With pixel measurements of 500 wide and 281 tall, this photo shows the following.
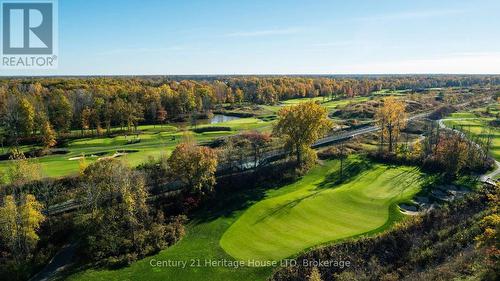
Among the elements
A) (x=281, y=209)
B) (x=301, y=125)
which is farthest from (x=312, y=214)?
(x=301, y=125)

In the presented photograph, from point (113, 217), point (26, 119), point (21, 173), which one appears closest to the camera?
point (113, 217)

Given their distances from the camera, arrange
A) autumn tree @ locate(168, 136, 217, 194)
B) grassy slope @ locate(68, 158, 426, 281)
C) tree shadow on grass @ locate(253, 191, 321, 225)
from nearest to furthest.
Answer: grassy slope @ locate(68, 158, 426, 281)
tree shadow on grass @ locate(253, 191, 321, 225)
autumn tree @ locate(168, 136, 217, 194)

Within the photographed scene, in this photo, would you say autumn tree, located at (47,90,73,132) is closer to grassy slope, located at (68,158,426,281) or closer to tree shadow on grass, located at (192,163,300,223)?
tree shadow on grass, located at (192,163,300,223)

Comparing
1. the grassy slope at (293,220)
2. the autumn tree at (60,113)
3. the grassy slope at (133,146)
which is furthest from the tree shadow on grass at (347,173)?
the autumn tree at (60,113)

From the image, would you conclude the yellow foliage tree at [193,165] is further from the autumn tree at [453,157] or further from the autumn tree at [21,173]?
the autumn tree at [453,157]

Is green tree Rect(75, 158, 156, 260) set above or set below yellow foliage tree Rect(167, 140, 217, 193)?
below

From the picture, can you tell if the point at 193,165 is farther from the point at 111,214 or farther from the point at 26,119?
the point at 26,119

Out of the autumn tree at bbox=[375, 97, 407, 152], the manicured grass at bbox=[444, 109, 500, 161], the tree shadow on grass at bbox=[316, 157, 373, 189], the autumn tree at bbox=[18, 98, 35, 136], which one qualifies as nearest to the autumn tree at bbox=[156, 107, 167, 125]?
the autumn tree at bbox=[18, 98, 35, 136]
